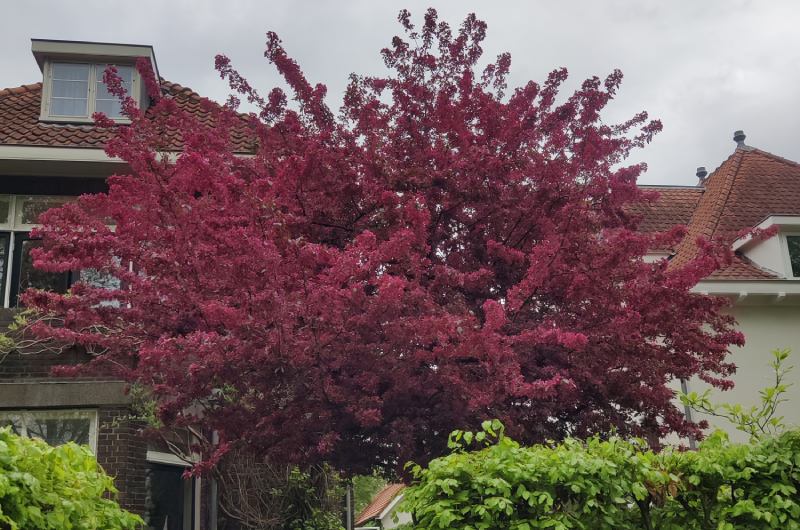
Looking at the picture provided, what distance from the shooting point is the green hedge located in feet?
16.5

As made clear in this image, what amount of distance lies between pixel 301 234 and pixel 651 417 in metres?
4.21

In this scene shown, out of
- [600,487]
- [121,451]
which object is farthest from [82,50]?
[600,487]

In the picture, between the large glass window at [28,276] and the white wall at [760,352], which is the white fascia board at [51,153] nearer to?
the large glass window at [28,276]

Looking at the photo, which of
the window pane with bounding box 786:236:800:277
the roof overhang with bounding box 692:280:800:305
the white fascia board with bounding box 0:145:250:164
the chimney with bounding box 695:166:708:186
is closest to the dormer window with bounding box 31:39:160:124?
the white fascia board with bounding box 0:145:250:164

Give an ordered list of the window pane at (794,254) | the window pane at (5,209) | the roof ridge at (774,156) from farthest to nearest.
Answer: the roof ridge at (774,156)
the window pane at (794,254)
the window pane at (5,209)

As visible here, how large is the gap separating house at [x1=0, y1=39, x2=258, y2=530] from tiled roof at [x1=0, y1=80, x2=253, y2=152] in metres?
0.02

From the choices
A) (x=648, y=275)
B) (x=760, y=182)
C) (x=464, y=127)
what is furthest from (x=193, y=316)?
(x=760, y=182)

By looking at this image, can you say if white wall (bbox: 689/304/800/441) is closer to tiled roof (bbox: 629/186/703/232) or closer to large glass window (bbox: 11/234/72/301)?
tiled roof (bbox: 629/186/703/232)

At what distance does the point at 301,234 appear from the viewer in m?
8.23

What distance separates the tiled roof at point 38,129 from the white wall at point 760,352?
1056 cm

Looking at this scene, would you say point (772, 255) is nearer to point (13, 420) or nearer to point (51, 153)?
point (51, 153)

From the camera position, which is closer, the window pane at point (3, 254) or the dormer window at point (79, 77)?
the window pane at point (3, 254)

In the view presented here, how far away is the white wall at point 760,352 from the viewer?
53.1ft

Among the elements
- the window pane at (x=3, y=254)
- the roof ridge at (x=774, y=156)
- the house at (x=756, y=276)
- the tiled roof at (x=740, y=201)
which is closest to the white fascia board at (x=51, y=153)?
the window pane at (x=3, y=254)
